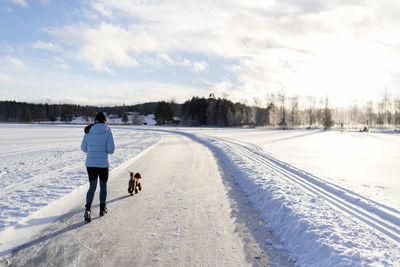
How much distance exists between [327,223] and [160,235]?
2.92 metres

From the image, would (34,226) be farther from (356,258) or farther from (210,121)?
(210,121)

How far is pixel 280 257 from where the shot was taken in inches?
133

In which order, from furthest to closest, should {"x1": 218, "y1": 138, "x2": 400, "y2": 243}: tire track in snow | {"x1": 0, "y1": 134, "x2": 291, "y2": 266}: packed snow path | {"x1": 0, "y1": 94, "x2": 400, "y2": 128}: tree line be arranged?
{"x1": 0, "y1": 94, "x2": 400, "y2": 128}: tree line
{"x1": 218, "y1": 138, "x2": 400, "y2": 243}: tire track in snow
{"x1": 0, "y1": 134, "x2": 291, "y2": 266}: packed snow path

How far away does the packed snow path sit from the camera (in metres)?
3.22

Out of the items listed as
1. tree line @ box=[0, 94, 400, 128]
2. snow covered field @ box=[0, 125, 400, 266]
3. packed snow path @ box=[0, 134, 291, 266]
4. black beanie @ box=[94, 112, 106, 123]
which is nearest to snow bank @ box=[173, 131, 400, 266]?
snow covered field @ box=[0, 125, 400, 266]

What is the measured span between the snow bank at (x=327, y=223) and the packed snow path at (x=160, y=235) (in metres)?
0.35

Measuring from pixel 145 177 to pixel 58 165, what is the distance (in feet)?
14.6

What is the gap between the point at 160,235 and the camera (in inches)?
153

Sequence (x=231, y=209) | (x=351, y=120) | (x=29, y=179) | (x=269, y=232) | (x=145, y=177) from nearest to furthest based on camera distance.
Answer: (x=269, y=232) → (x=231, y=209) → (x=29, y=179) → (x=145, y=177) → (x=351, y=120)

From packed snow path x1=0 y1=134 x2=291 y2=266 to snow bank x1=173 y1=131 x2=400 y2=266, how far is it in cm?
35

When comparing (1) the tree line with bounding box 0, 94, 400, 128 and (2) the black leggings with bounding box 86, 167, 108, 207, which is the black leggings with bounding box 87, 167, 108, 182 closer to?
(2) the black leggings with bounding box 86, 167, 108, 207

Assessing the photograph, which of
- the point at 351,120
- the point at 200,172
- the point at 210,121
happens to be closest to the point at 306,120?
the point at 351,120

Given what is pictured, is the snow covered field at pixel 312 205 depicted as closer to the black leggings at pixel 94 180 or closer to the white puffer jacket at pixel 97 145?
the black leggings at pixel 94 180

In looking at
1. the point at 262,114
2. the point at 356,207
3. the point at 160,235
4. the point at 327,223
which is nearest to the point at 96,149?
the point at 160,235
